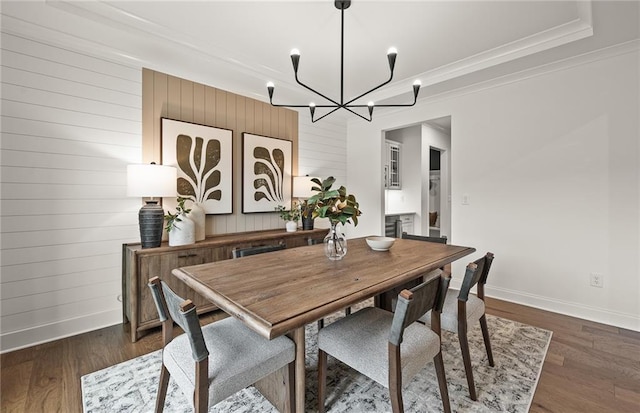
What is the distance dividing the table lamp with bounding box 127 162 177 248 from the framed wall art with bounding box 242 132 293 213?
113 centimetres

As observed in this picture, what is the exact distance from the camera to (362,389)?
1.75m

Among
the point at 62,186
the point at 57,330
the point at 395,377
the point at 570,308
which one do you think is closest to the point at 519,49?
the point at 570,308

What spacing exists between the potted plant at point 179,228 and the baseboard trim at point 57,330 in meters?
0.90

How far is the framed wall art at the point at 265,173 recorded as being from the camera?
3.55 metres

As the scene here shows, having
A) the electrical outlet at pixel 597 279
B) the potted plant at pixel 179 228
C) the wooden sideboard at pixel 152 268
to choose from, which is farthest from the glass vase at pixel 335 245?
the electrical outlet at pixel 597 279

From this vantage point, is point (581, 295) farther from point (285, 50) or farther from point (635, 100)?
point (285, 50)

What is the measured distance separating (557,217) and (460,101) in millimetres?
1738

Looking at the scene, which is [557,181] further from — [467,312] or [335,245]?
[335,245]

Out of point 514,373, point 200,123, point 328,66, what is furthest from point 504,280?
point 200,123

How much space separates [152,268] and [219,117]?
1.83m

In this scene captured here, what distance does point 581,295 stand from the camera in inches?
111

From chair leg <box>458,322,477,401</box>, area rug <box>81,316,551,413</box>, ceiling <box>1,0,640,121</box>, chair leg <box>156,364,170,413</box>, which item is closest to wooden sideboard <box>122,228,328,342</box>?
area rug <box>81,316,551,413</box>

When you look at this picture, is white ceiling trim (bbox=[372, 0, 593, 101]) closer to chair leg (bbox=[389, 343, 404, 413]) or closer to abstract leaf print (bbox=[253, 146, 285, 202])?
abstract leaf print (bbox=[253, 146, 285, 202])

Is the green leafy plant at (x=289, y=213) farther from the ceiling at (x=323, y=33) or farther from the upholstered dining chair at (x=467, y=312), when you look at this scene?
the upholstered dining chair at (x=467, y=312)
